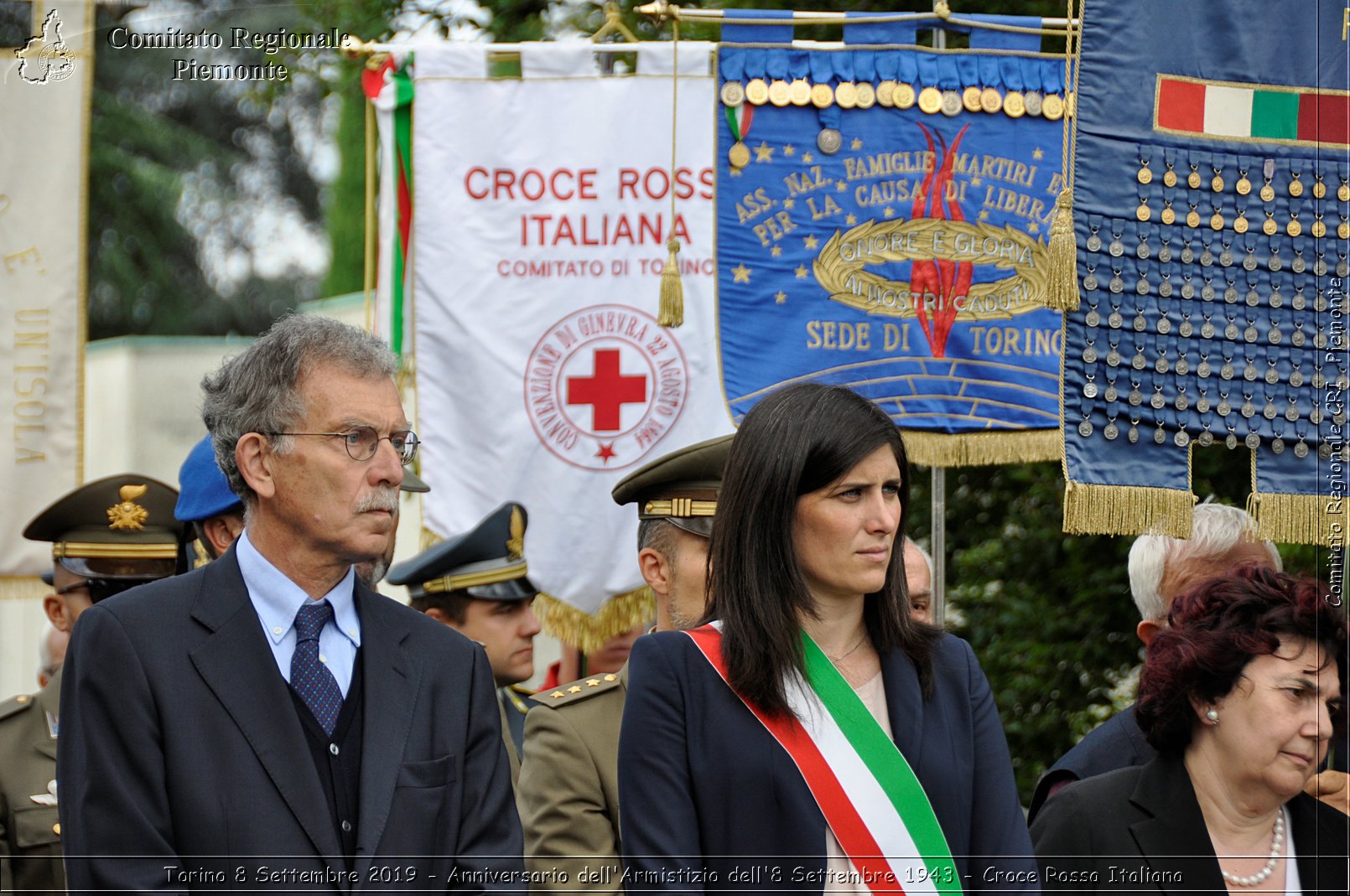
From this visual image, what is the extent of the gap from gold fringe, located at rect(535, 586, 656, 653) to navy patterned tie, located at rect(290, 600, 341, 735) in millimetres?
2968

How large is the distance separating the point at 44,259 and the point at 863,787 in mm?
3733

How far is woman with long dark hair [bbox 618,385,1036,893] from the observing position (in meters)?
3.01

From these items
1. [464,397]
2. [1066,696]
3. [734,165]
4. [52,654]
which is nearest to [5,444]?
[52,654]

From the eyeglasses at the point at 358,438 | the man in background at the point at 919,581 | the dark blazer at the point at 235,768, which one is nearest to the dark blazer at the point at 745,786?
the dark blazer at the point at 235,768

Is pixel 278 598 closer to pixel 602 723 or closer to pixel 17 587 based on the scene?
pixel 602 723

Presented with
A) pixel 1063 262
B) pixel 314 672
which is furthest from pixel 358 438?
pixel 1063 262

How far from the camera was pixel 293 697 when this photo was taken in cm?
314

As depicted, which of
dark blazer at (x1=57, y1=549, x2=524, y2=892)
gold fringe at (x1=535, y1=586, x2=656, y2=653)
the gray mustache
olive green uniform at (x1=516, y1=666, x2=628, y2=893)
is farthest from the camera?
gold fringe at (x1=535, y1=586, x2=656, y2=653)

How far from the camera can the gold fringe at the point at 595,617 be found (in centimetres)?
621

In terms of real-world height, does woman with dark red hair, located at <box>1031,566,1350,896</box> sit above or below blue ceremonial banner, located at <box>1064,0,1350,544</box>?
below

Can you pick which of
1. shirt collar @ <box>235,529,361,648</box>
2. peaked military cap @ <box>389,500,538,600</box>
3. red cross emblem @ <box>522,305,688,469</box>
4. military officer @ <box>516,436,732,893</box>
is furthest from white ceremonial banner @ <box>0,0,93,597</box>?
shirt collar @ <box>235,529,361,648</box>

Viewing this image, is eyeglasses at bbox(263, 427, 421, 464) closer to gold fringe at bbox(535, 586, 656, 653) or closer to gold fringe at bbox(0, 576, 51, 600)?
gold fringe at bbox(0, 576, 51, 600)

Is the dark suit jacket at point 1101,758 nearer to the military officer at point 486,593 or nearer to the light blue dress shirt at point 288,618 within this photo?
the light blue dress shirt at point 288,618

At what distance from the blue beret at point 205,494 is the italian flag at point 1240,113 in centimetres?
265
